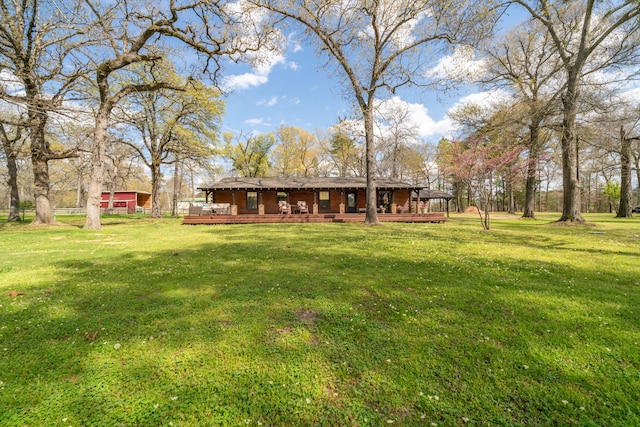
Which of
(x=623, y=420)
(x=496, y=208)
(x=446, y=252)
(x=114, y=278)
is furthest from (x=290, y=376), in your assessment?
(x=496, y=208)

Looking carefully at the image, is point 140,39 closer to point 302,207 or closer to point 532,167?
point 302,207

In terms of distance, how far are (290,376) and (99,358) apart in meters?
1.76

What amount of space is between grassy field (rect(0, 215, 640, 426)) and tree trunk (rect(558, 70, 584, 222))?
11.6 meters

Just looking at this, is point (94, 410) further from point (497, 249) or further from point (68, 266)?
point (497, 249)

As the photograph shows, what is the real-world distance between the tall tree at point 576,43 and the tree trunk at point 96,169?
21.0m

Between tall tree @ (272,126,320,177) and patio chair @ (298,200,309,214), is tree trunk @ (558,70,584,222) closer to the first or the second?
patio chair @ (298,200,309,214)

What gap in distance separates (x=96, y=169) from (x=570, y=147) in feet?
76.2

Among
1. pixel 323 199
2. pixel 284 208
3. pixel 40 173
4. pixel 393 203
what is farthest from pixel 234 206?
pixel 393 203

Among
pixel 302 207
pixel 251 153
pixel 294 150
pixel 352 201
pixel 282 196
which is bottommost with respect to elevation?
pixel 302 207

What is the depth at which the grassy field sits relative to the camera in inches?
72.0

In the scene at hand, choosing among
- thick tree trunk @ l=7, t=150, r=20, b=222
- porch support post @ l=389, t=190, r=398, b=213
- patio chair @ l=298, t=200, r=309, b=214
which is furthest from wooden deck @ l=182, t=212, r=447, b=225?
thick tree trunk @ l=7, t=150, r=20, b=222

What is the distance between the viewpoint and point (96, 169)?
12.2 metres

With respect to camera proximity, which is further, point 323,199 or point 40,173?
point 323,199

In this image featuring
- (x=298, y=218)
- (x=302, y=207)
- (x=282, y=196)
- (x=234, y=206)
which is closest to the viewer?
(x=298, y=218)
